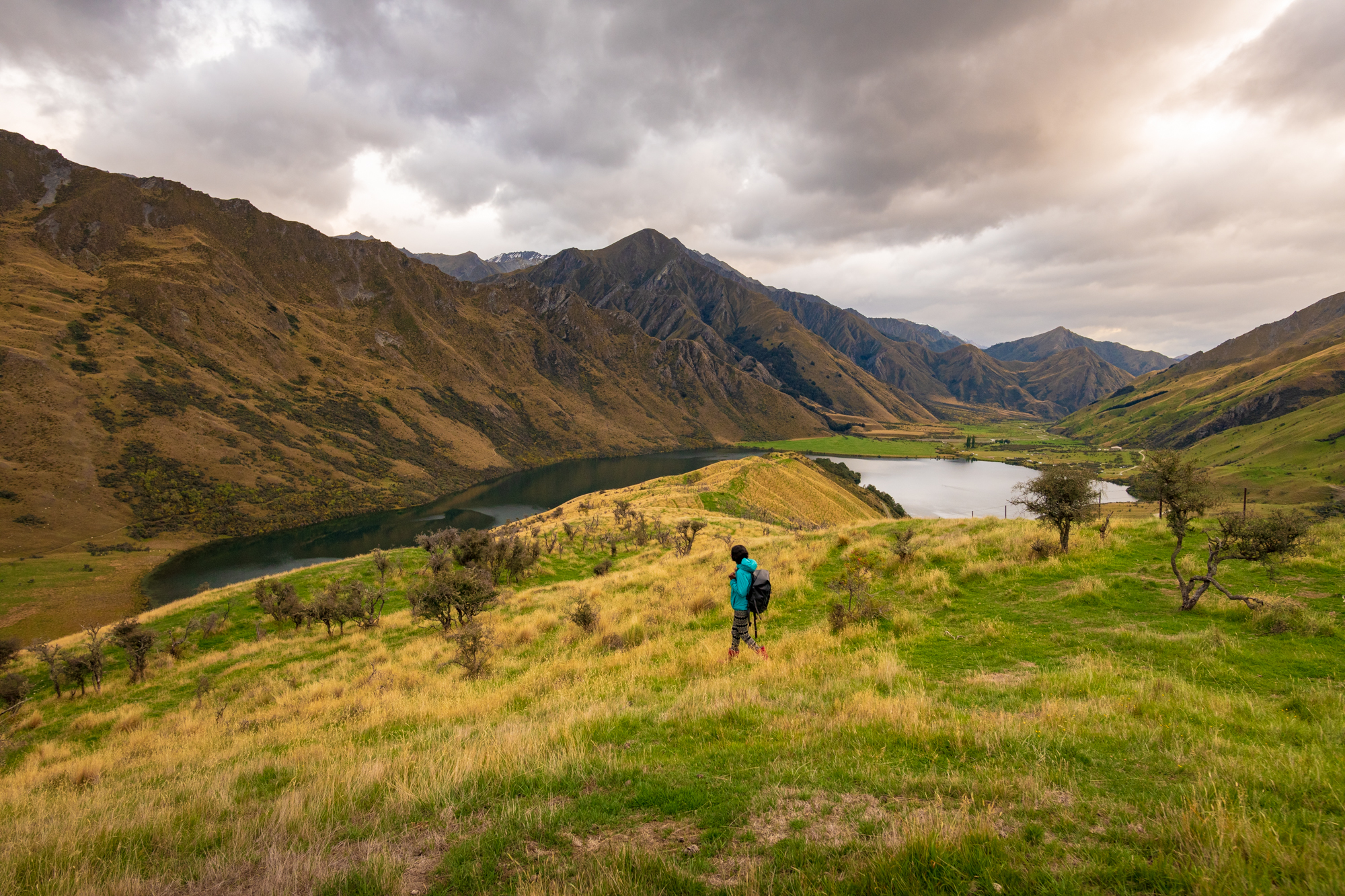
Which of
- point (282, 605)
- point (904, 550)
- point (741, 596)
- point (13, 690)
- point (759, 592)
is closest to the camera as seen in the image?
point (759, 592)

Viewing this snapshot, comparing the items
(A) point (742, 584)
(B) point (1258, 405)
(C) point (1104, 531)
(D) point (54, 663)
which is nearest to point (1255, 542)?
(C) point (1104, 531)

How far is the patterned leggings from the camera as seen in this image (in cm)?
1034

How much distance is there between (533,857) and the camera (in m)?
3.99

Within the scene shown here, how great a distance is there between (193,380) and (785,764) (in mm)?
148867

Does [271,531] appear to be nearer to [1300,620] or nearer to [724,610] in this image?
[724,610]

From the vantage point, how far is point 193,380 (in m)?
108

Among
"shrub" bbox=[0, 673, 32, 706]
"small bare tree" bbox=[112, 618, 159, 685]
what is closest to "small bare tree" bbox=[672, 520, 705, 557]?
"small bare tree" bbox=[112, 618, 159, 685]

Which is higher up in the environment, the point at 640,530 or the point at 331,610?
the point at 331,610

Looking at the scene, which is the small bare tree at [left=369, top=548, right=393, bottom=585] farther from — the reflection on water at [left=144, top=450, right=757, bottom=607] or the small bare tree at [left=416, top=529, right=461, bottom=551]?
the reflection on water at [left=144, top=450, right=757, bottom=607]

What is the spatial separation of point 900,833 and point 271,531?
109 m

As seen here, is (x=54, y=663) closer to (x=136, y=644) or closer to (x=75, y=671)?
(x=75, y=671)

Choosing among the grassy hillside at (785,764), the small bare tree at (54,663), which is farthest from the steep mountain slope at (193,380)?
the grassy hillside at (785,764)

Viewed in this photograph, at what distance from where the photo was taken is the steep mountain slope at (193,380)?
260 ft

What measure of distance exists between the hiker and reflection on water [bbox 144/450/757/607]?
53.8 metres
